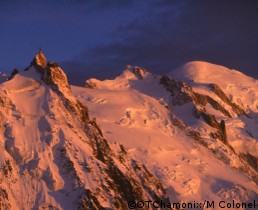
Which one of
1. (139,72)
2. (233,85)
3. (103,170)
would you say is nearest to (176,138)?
(103,170)

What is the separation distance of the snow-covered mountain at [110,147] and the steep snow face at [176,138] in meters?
0.17

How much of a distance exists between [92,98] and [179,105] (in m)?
20.3

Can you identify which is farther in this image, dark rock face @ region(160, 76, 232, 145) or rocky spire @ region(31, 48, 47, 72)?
dark rock face @ region(160, 76, 232, 145)

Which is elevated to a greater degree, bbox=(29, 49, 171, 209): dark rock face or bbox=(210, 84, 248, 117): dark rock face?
bbox=(29, 49, 171, 209): dark rock face

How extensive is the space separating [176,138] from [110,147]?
18262 millimetres

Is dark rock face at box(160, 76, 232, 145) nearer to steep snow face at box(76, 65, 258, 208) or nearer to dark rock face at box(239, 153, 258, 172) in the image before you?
steep snow face at box(76, 65, 258, 208)

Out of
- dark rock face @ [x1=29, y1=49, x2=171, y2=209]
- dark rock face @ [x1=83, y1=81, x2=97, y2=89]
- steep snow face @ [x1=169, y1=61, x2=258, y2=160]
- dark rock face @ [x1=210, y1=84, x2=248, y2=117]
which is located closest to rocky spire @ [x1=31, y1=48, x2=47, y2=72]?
dark rock face @ [x1=29, y1=49, x2=171, y2=209]

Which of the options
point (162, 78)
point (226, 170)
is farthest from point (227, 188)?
point (162, 78)

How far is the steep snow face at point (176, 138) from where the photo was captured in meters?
128

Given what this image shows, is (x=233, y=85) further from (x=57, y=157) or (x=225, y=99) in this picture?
(x=57, y=157)

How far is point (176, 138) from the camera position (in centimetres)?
13800

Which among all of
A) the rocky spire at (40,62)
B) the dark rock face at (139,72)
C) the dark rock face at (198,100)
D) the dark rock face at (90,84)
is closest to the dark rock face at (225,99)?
the dark rock face at (198,100)

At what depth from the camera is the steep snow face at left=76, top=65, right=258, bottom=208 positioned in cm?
12756

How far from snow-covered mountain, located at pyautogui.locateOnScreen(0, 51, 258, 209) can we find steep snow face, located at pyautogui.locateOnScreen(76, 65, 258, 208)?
0.17 metres
